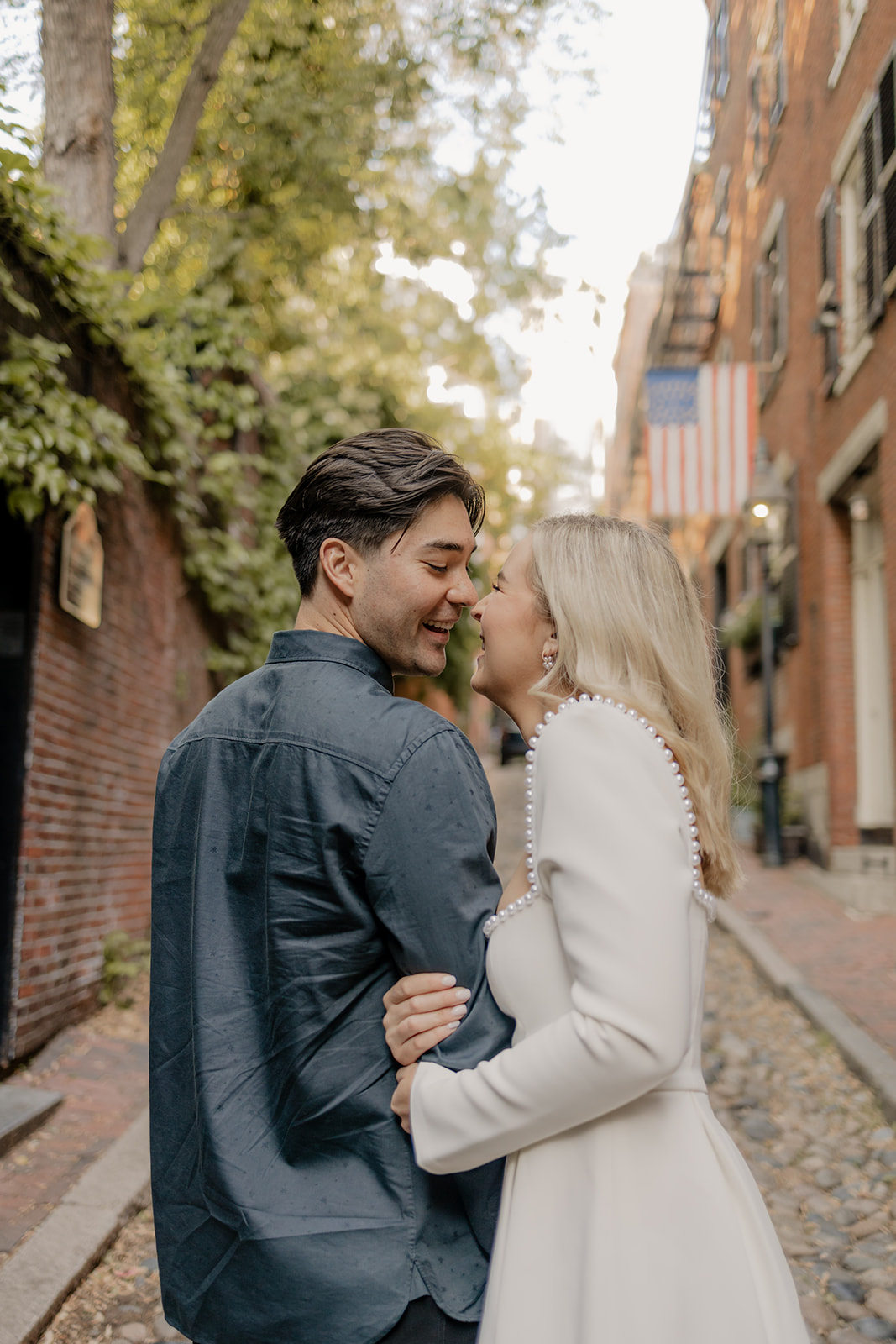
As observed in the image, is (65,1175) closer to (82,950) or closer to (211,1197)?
(82,950)

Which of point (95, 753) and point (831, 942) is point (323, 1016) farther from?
point (831, 942)

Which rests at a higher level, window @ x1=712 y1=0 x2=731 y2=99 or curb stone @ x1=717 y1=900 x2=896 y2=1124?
window @ x1=712 y1=0 x2=731 y2=99

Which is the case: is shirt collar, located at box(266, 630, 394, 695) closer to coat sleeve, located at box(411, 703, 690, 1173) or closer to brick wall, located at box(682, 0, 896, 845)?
coat sleeve, located at box(411, 703, 690, 1173)

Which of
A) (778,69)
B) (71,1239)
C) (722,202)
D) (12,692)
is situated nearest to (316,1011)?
(71,1239)

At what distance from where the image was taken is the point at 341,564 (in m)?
1.72

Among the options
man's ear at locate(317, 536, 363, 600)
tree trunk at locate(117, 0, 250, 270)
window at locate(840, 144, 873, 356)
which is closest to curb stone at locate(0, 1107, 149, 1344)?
man's ear at locate(317, 536, 363, 600)

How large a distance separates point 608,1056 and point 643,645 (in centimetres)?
58

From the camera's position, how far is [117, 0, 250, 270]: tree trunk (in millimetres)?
6883

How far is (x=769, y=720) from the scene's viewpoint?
12.4m

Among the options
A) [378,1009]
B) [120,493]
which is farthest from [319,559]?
[120,493]

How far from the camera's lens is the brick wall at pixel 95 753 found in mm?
5551

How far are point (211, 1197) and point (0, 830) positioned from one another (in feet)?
14.2

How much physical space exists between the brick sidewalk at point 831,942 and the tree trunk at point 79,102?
5837mm

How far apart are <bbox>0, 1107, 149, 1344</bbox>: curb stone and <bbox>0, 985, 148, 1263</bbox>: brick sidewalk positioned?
0.09m
